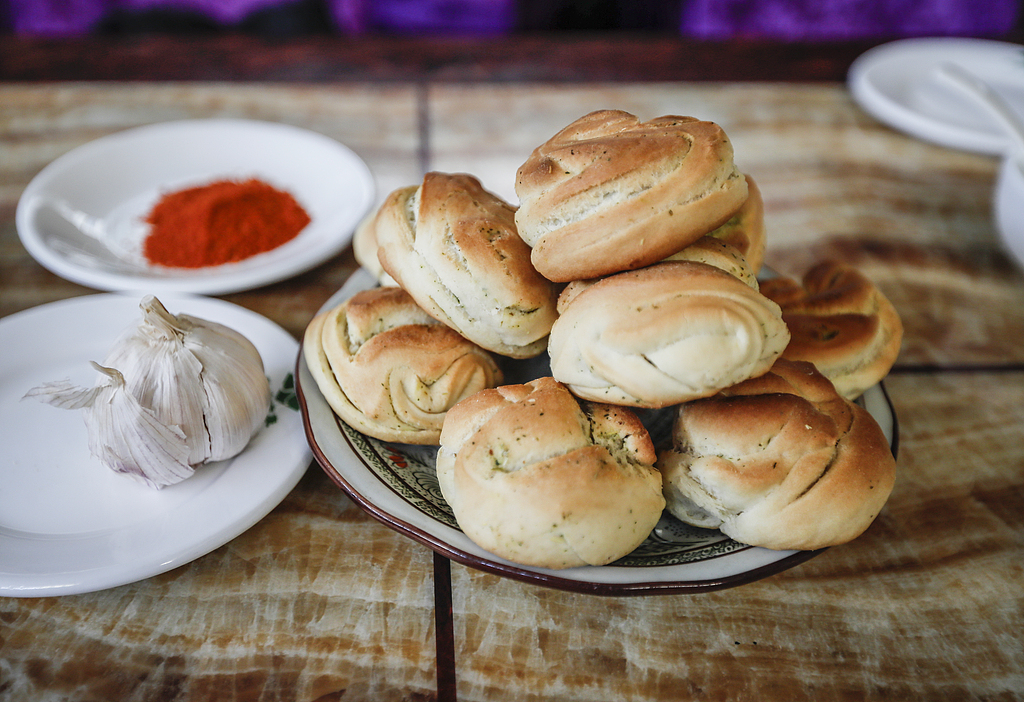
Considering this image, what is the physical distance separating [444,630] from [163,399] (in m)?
0.49

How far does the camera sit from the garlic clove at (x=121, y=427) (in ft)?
3.02

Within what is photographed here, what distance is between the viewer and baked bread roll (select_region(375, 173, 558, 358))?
947 millimetres

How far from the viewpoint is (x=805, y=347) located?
1028 millimetres

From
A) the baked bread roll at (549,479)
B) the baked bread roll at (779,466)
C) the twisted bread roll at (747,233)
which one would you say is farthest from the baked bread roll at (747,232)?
the baked bread roll at (549,479)

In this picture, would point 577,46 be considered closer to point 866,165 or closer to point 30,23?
point 866,165

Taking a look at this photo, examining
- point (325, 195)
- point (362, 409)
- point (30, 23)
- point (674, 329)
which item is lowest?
point (30, 23)

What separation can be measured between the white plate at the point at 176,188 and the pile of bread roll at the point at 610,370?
1.95 feet

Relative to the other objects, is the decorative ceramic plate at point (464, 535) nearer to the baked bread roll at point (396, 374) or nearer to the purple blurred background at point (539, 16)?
the baked bread roll at point (396, 374)

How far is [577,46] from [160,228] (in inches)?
61.8

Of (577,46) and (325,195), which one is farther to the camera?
(577,46)

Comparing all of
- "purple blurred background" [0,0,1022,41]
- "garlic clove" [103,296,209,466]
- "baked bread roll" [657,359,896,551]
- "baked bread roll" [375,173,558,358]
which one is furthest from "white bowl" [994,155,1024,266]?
"purple blurred background" [0,0,1022,41]

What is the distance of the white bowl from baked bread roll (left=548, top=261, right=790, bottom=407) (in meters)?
1.08

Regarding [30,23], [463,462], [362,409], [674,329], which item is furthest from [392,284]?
[30,23]

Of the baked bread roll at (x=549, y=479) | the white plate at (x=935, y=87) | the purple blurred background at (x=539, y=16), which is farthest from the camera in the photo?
the purple blurred background at (x=539, y=16)
